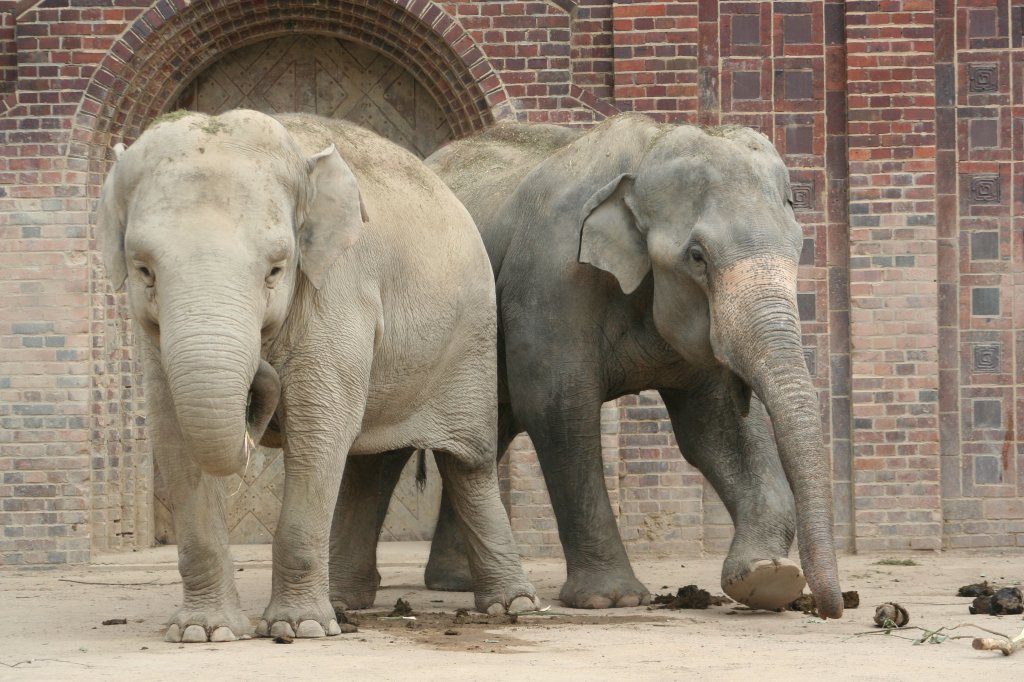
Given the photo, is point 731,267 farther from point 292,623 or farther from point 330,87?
point 330,87

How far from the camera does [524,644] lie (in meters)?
6.36

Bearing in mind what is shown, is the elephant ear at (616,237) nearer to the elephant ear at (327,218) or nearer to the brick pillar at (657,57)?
the elephant ear at (327,218)

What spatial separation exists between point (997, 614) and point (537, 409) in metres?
2.13

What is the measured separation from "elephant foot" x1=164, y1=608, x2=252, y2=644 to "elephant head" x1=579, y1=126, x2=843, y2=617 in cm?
205

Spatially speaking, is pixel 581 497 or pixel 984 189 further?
pixel 984 189

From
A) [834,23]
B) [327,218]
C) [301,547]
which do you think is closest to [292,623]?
[301,547]

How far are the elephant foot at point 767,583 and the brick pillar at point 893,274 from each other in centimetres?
354

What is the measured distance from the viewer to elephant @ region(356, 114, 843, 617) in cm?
680

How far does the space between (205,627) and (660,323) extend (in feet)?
7.64

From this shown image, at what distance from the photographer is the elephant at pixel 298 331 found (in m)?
5.68

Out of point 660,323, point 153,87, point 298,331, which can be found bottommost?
point 298,331

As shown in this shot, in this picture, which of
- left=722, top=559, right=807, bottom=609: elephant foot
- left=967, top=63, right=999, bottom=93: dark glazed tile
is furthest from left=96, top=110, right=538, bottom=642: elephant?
left=967, top=63, right=999, bottom=93: dark glazed tile

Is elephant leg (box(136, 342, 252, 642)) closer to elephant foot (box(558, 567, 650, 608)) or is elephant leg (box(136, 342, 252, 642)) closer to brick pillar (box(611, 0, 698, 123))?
Result: elephant foot (box(558, 567, 650, 608))

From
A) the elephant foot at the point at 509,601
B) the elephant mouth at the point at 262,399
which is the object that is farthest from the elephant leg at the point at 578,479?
the elephant mouth at the point at 262,399
